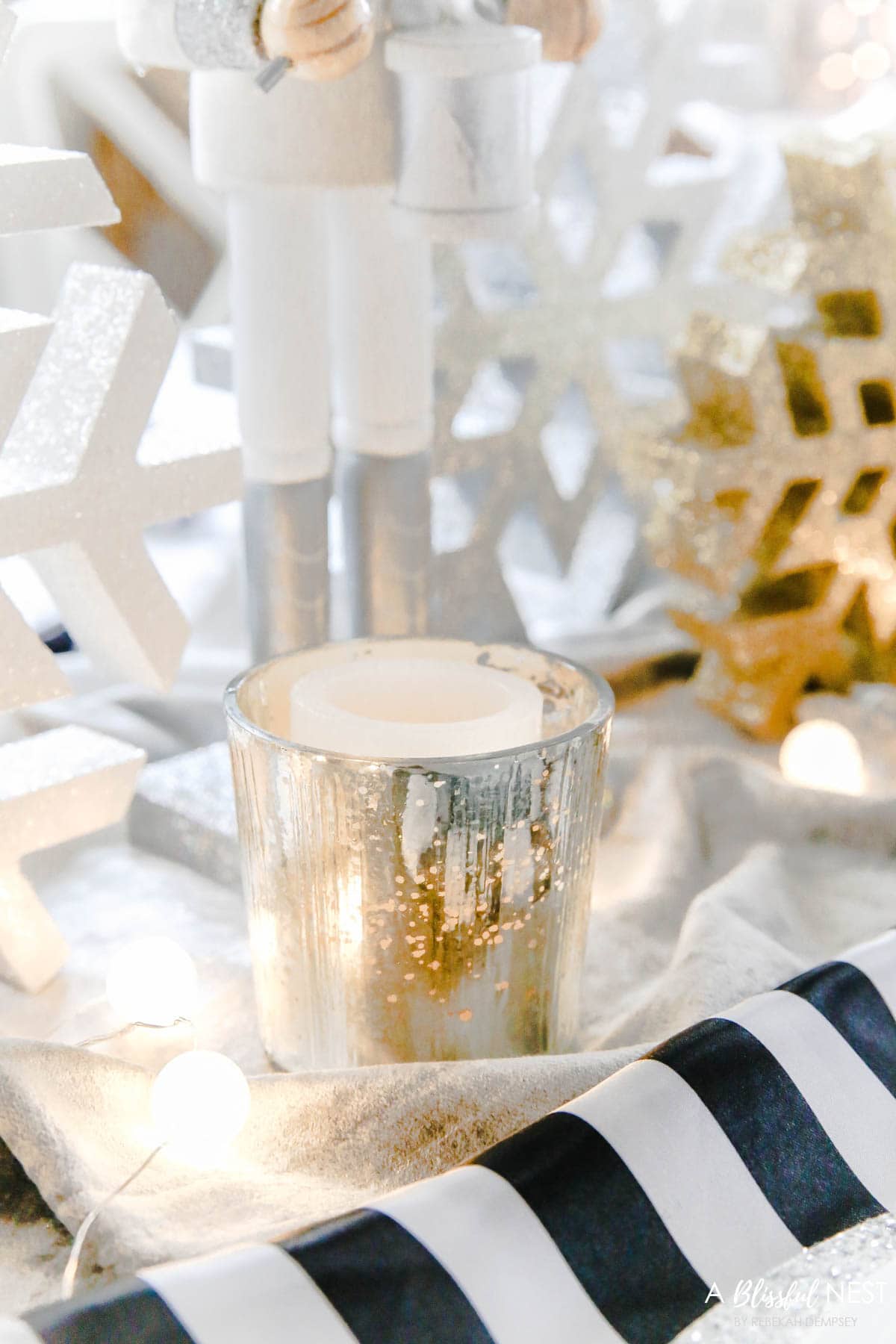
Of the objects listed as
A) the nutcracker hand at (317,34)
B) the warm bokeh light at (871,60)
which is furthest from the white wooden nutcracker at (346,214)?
A: the warm bokeh light at (871,60)

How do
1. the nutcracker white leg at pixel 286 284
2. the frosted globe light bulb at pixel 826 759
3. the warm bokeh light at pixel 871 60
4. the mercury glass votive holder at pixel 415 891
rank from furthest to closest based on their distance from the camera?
the warm bokeh light at pixel 871 60 < the frosted globe light bulb at pixel 826 759 < the nutcracker white leg at pixel 286 284 < the mercury glass votive holder at pixel 415 891

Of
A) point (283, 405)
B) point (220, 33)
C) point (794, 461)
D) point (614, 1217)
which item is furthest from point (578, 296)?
point (614, 1217)

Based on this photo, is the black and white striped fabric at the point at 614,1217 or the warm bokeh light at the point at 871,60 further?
the warm bokeh light at the point at 871,60

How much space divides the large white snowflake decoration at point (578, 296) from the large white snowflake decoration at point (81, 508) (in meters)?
0.28

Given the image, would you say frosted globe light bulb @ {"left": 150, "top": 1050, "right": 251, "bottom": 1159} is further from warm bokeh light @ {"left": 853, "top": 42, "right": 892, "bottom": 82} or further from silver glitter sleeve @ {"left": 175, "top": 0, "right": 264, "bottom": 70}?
warm bokeh light @ {"left": 853, "top": 42, "right": 892, "bottom": 82}

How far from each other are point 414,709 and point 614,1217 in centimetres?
22

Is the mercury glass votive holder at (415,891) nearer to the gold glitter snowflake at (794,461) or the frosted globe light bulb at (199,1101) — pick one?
the frosted globe light bulb at (199,1101)

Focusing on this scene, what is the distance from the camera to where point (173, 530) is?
962 mm

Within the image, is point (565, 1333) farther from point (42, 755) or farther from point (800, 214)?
point (800, 214)

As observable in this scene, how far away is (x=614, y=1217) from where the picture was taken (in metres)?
0.37

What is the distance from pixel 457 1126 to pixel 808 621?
0.44 metres

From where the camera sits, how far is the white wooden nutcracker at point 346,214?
20.9 inches

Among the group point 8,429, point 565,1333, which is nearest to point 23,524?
point 8,429

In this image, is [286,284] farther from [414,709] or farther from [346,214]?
[414,709]
